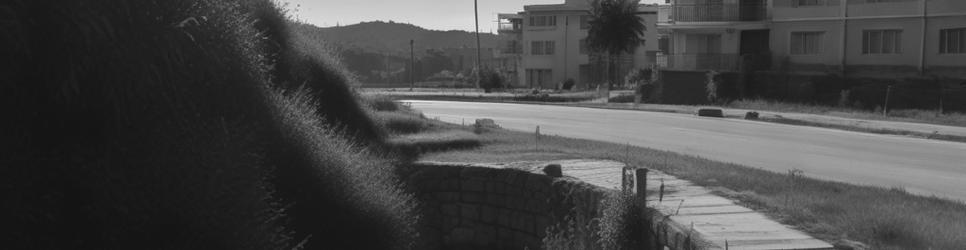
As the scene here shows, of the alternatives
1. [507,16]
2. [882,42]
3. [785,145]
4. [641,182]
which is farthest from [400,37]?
[641,182]

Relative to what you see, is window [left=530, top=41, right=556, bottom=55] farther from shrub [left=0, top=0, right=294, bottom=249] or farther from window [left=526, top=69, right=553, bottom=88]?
shrub [left=0, top=0, right=294, bottom=249]

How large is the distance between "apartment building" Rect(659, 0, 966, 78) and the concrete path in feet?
98.4

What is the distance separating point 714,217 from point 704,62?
129ft

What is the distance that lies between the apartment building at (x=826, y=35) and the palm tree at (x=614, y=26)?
19.8ft

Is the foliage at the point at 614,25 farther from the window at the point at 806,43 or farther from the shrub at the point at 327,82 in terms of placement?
the shrub at the point at 327,82

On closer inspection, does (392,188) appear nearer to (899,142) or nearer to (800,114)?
(899,142)

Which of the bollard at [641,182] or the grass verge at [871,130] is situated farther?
the grass verge at [871,130]

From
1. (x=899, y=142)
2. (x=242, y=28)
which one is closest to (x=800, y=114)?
(x=899, y=142)

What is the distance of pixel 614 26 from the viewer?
2227 inches

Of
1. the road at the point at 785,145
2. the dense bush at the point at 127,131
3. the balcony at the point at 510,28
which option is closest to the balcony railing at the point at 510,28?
the balcony at the point at 510,28

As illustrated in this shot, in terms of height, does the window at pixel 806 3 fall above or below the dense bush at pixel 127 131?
above

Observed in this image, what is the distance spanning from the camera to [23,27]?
18.1ft

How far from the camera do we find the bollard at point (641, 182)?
354 inches

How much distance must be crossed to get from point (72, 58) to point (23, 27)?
276 millimetres
